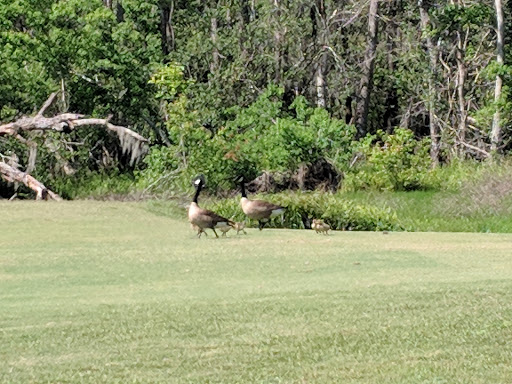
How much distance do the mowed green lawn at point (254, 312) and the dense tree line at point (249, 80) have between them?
480 inches

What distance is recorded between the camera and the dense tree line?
25.6m

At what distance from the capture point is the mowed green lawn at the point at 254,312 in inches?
235

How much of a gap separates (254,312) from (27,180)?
47.5 ft

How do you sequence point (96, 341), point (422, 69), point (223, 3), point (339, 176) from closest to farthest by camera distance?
point (96, 341)
point (339, 176)
point (422, 69)
point (223, 3)

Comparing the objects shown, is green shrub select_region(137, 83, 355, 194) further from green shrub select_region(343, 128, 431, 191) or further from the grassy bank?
the grassy bank

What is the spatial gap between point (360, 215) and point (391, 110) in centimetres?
2474

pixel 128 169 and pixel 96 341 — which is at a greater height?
pixel 96 341

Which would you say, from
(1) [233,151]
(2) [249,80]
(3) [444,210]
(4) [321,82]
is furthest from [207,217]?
(4) [321,82]

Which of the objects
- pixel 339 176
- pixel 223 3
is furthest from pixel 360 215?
pixel 223 3

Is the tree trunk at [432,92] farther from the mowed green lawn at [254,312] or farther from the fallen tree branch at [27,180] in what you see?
the mowed green lawn at [254,312]

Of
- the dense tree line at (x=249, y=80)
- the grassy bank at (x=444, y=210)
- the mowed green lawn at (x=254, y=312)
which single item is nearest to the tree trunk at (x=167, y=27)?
the dense tree line at (x=249, y=80)

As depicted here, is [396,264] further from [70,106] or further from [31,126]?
[70,106]

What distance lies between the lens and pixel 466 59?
33688 millimetres

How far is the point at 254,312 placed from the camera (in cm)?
753
